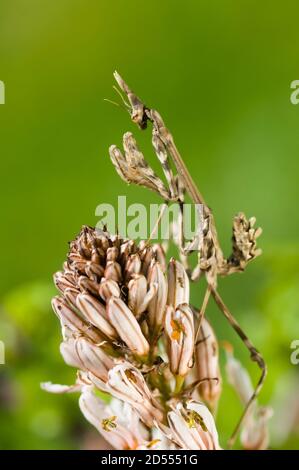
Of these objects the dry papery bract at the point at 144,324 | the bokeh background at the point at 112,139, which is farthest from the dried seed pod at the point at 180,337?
the bokeh background at the point at 112,139

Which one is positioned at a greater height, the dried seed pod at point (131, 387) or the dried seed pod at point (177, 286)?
the dried seed pod at point (177, 286)

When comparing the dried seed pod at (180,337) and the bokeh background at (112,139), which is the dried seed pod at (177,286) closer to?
the dried seed pod at (180,337)

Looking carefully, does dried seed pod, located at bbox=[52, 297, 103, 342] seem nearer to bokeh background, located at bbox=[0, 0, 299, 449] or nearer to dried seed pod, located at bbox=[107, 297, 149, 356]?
dried seed pod, located at bbox=[107, 297, 149, 356]

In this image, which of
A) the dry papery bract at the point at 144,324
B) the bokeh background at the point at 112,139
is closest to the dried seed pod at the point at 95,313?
the dry papery bract at the point at 144,324

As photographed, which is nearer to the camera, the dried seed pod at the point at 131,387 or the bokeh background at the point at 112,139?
the dried seed pod at the point at 131,387

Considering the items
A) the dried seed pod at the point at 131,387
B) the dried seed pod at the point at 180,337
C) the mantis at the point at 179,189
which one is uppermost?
the mantis at the point at 179,189

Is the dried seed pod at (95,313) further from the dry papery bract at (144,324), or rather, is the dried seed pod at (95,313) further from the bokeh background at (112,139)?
the bokeh background at (112,139)

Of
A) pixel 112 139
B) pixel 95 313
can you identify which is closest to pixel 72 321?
pixel 95 313
